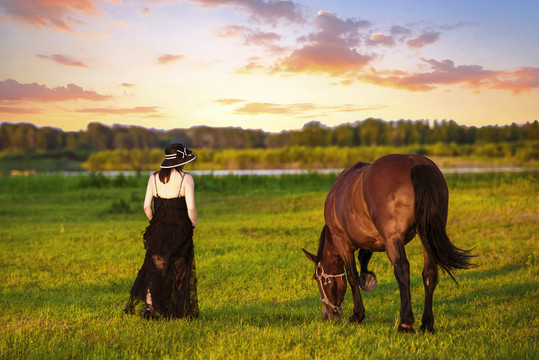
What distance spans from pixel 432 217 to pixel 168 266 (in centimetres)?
338

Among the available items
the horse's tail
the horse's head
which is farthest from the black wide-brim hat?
the horse's tail

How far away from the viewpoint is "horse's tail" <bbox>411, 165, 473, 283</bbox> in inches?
231

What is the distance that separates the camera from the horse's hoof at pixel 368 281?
23.6ft

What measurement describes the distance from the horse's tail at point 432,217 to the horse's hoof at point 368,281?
129 cm

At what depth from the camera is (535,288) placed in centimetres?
945

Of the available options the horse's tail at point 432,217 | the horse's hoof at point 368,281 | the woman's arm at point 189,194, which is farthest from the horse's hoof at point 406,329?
the woman's arm at point 189,194

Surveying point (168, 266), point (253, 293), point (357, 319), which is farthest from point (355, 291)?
point (253, 293)

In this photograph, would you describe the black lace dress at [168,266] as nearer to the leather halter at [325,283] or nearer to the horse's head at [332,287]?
the horse's head at [332,287]

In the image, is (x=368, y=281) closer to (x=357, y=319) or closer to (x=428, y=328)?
(x=357, y=319)

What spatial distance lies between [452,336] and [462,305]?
2288 millimetres

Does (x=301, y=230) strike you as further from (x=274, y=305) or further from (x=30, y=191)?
(x=30, y=191)

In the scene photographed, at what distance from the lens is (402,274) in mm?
5867

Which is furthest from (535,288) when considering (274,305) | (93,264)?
(93,264)

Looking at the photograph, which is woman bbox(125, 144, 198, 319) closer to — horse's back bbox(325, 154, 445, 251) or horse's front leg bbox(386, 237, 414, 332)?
horse's back bbox(325, 154, 445, 251)
